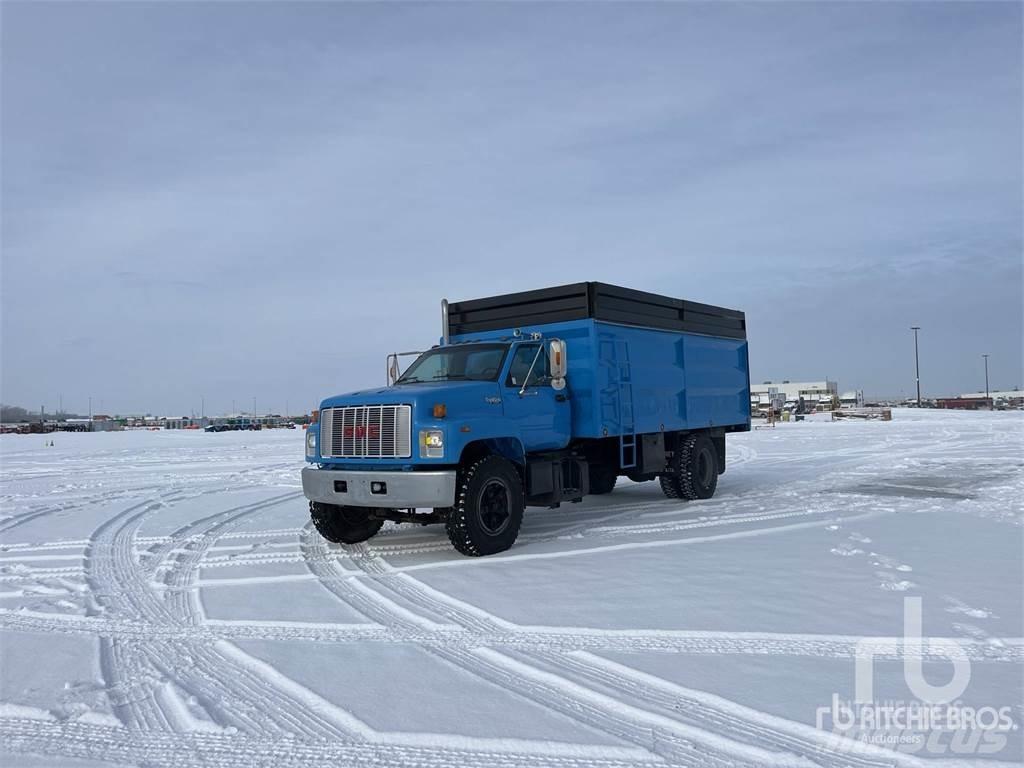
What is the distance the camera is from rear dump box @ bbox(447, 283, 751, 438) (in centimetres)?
898

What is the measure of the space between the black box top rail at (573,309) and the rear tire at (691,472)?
69.0 inches

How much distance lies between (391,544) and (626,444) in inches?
130

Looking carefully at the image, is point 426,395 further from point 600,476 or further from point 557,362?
point 600,476

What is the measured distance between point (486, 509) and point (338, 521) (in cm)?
179

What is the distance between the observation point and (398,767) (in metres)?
3.12

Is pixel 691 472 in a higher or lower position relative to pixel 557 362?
lower

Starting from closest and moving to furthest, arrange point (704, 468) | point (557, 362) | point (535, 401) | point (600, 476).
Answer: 1. point (557, 362)
2. point (535, 401)
3. point (600, 476)
4. point (704, 468)

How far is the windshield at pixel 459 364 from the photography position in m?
8.20

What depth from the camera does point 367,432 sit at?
7363 millimetres

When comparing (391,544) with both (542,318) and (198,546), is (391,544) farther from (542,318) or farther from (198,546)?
(542,318)

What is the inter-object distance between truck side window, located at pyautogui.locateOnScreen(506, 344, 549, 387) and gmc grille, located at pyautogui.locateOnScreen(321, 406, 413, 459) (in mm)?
1454

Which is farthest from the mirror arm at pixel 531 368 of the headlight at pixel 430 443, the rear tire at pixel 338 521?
the rear tire at pixel 338 521

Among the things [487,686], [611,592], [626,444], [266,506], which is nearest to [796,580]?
[611,592]

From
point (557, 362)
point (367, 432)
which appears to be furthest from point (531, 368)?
point (367, 432)
